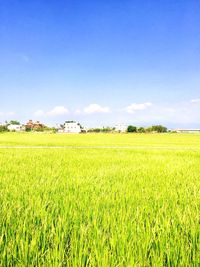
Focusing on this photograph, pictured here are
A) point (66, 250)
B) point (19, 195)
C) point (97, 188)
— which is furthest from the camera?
point (97, 188)

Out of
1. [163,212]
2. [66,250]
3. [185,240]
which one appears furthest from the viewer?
[163,212]

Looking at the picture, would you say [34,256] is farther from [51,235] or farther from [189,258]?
[189,258]

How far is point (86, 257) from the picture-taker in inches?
76.8

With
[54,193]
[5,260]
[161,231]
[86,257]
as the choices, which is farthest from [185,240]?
[54,193]

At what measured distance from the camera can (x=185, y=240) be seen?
2.37 m

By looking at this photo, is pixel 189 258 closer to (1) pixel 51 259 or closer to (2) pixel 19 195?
(1) pixel 51 259

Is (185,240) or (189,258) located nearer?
(189,258)

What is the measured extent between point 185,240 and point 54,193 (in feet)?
8.01

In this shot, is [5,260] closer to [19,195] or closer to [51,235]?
[51,235]

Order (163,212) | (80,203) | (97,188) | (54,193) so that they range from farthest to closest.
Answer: (97,188) < (54,193) < (80,203) < (163,212)

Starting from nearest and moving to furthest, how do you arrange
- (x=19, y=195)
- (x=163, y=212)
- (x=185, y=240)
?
(x=185, y=240) → (x=163, y=212) → (x=19, y=195)

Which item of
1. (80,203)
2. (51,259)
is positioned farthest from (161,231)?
(80,203)

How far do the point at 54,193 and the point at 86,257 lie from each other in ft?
8.33

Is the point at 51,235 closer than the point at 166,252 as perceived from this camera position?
No
